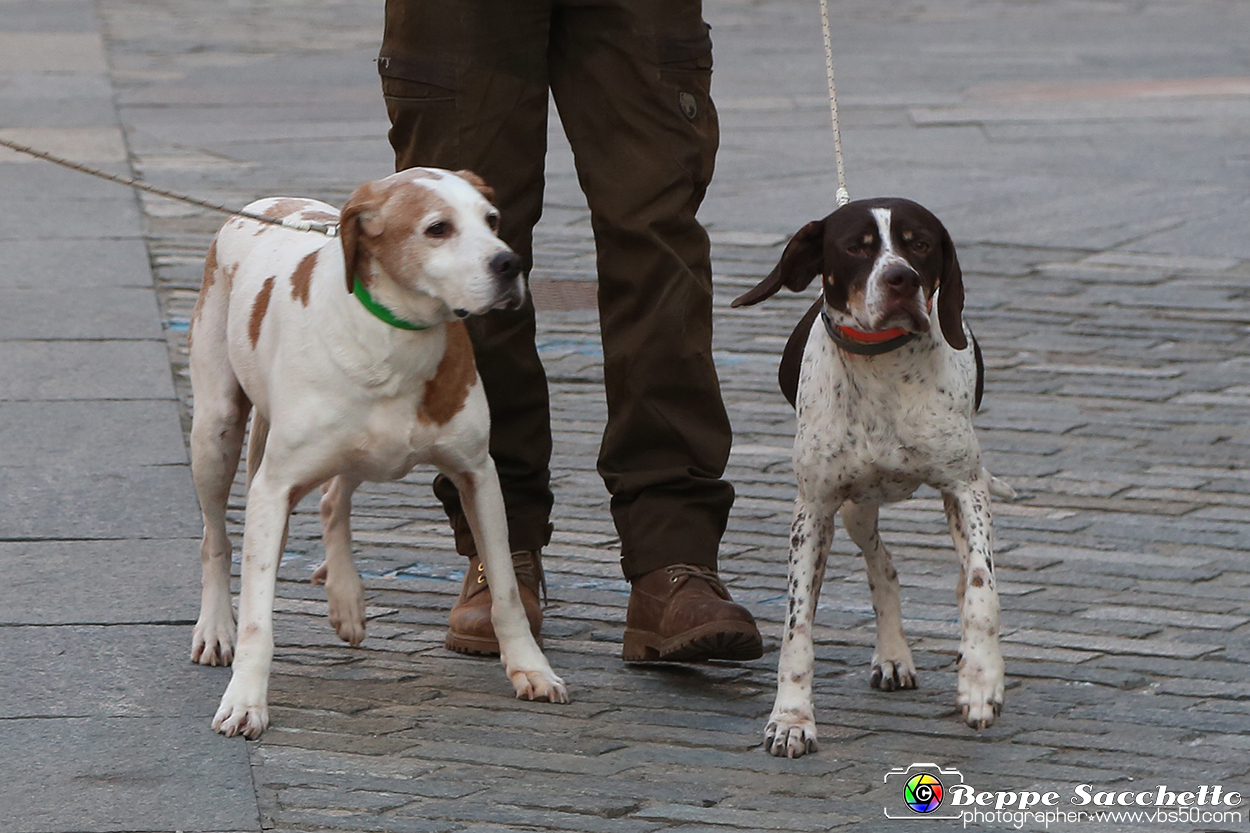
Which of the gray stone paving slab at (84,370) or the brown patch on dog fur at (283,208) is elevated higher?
the brown patch on dog fur at (283,208)

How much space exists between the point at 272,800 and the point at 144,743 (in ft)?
1.42

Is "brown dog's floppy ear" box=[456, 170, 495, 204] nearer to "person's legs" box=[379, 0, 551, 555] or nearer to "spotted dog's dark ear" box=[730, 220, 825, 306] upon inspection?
Answer: "person's legs" box=[379, 0, 551, 555]

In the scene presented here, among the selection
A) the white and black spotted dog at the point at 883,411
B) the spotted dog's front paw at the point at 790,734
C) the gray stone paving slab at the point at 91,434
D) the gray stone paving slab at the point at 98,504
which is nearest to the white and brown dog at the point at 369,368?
the spotted dog's front paw at the point at 790,734

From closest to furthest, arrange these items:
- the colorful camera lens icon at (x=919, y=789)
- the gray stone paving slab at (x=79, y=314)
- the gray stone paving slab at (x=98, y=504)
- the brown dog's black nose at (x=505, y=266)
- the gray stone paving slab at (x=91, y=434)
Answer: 1. the colorful camera lens icon at (x=919, y=789)
2. the brown dog's black nose at (x=505, y=266)
3. the gray stone paving slab at (x=98, y=504)
4. the gray stone paving slab at (x=91, y=434)
5. the gray stone paving slab at (x=79, y=314)

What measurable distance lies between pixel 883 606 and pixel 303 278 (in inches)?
63.0

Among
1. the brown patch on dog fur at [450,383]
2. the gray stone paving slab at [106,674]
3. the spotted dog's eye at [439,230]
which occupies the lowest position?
the gray stone paving slab at [106,674]

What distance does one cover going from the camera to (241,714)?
4.26 meters

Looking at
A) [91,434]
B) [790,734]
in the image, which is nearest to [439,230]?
[790,734]

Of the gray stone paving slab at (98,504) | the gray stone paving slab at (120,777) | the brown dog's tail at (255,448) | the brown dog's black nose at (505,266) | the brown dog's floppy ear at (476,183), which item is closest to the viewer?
the gray stone paving slab at (120,777)

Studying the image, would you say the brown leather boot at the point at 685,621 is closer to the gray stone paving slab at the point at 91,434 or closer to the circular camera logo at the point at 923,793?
the circular camera logo at the point at 923,793

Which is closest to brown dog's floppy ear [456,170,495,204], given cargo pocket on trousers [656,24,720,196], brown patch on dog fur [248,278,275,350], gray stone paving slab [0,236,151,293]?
brown patch on dog fur [248,278,275,350]

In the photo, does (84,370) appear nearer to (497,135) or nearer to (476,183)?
(497,135)

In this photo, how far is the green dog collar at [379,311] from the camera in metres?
4.28

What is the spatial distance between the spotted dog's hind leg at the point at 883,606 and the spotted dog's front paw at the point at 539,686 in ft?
2.51
